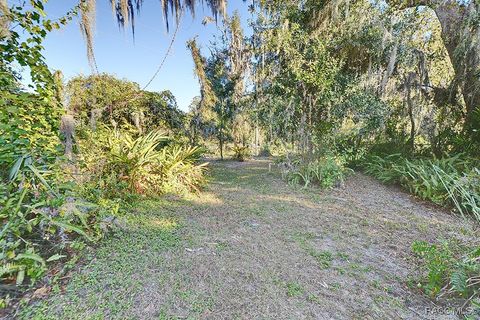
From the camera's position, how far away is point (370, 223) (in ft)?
8.94

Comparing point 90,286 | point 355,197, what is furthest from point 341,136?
point 90,286

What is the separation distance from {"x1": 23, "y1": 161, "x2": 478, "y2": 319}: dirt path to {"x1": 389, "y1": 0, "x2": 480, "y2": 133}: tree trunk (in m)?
2.44

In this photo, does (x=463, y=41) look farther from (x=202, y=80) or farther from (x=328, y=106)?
(x=202, y=80)

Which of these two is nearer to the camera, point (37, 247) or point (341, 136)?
point (37, 247)

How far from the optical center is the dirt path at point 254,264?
4.61ft

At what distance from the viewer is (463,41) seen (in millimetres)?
3941

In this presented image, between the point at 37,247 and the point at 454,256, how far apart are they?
2854mm

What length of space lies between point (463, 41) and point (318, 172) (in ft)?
9.44

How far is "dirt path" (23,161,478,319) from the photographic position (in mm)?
1405

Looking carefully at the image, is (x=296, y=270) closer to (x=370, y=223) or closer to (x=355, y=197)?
(x=370, y=223)

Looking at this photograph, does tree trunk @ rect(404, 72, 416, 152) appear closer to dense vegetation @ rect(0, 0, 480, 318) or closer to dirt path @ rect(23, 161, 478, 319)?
dense vegetation @ rect(0, 0, 480, 318)

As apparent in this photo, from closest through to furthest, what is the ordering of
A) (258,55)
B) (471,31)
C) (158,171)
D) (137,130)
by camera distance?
1. (158,171)
2. (471,31)
3. (137,130)
4. (258,55)

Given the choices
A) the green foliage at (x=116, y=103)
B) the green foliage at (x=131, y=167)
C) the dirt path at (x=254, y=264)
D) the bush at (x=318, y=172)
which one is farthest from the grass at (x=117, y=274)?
the green foliage at (x=116, y=103)

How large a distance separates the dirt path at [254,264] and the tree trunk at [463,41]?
244cm
